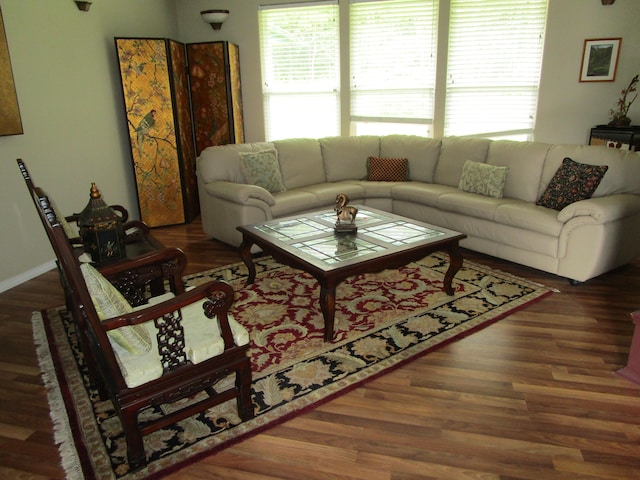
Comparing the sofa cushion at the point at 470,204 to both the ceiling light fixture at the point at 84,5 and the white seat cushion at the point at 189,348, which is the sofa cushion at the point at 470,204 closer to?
the white seat cushion at the point at 189,348

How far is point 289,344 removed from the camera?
2703 mm

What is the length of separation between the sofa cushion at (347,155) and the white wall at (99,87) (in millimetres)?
1350

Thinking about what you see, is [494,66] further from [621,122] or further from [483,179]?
[483,179]

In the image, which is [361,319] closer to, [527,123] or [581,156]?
[581,156]

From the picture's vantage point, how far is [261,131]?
605cm

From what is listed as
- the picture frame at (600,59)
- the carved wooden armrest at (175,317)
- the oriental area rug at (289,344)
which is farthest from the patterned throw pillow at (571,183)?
the carved wooden armrest at (175,317)

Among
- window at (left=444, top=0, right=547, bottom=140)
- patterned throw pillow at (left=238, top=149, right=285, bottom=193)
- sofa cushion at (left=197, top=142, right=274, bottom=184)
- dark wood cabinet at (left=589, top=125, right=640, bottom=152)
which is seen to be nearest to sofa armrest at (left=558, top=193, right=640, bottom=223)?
dark wood cabinet at (left=589, top=125, right=640, bottom=152)

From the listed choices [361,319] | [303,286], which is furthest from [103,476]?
[303,286]

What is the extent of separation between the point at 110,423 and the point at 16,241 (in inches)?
90.6

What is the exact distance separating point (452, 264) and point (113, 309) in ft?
7.44

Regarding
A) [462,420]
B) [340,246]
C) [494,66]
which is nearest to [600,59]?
[494,66]

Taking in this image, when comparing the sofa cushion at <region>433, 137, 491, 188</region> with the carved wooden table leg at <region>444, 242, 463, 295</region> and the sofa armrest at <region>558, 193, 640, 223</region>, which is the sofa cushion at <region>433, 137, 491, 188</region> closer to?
the sofa armrest at <region>558, 193, 640, 223</region>

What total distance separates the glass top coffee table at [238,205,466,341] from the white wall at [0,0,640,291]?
1.93 m

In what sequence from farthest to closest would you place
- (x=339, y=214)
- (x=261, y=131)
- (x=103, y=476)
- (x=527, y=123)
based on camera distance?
(x=261, y=131) → (x=527, y=123) → (x=339, y=214) → (x=103, y=476)
